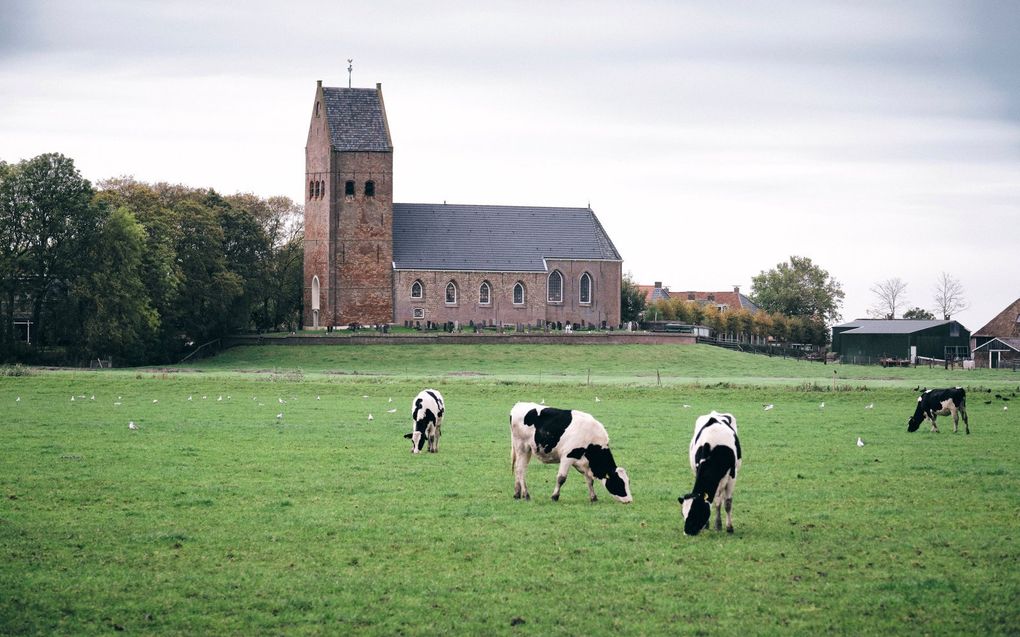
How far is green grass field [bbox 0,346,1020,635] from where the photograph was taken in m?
11.5

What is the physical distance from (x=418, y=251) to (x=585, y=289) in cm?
1569

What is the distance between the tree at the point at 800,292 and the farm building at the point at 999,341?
44.7 m

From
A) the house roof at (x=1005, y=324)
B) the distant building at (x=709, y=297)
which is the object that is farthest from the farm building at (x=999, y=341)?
the distant building at (x=709, y=297)

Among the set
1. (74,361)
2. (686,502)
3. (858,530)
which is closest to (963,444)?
(858,530)

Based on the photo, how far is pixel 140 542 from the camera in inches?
573

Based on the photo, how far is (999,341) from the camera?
103 metres

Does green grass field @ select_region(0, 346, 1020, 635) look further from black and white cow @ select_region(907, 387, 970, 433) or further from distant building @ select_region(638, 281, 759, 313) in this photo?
distant building @ select_region(638, 281, 759, 313)

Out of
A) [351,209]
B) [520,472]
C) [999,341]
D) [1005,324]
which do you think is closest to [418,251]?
[351,209]

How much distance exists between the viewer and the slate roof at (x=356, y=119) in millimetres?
95438

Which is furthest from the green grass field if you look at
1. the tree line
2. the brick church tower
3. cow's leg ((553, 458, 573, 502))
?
the brick church tower

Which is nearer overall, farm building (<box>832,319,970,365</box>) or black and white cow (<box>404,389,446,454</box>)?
black and white cow (<box>404,389,446,454</box>)

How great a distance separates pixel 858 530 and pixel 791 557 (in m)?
2.07

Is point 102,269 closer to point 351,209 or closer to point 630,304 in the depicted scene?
point 351,209

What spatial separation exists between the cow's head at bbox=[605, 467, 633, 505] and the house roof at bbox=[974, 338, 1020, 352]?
94.4 metres
